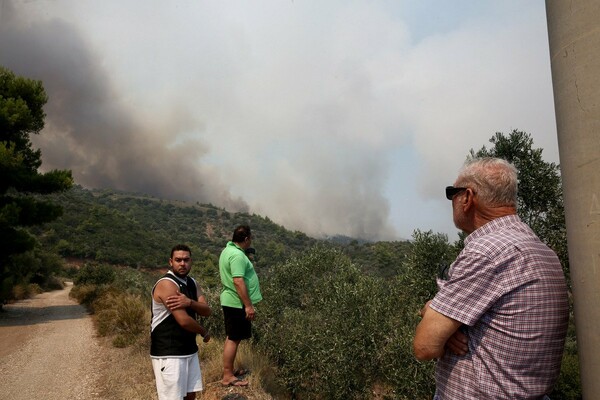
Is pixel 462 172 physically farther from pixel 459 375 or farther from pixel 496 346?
pixel 459 375

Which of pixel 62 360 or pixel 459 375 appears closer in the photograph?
pixel 459 375

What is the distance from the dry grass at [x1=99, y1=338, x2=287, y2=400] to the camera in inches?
216

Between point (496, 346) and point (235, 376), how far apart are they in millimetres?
4817

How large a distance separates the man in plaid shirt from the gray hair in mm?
139

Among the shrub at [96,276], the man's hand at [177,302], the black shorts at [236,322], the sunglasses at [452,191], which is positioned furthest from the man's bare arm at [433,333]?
the shrub at [96,276]

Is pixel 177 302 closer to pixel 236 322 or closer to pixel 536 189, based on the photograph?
pixel 236 322

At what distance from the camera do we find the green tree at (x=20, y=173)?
14.0 metres

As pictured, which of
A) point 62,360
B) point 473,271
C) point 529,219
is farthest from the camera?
point 529,219

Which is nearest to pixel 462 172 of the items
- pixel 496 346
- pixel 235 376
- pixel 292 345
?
pixel 496 346

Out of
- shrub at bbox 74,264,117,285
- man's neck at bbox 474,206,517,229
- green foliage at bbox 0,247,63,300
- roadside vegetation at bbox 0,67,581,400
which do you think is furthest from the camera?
shrub at bbox 74,264,117,285

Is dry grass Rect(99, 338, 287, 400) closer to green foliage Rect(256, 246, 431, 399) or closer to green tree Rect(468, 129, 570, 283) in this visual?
green foliage Rect(256, 246, 431, 399)

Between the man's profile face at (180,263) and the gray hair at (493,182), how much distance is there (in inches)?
115

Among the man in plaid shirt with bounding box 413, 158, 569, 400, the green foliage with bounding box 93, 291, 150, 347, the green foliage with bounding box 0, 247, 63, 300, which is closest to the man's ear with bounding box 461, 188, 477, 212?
the man in plaid shirt with bounding box 413, 158, 569, 400

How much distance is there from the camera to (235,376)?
5.71m
